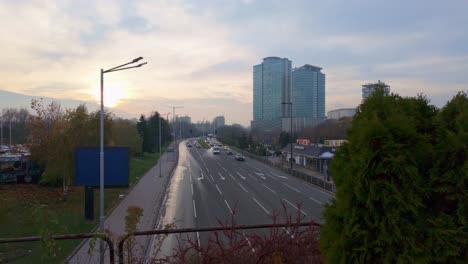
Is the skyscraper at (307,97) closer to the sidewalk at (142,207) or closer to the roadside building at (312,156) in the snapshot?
the roadside building at (312,156)

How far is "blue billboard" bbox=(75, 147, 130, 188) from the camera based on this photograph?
64.3 ft

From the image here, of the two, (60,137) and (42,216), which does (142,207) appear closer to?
(60,137)

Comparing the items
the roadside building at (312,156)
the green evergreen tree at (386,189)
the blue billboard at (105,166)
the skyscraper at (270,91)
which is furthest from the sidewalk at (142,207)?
the skyscraper at (270,91)

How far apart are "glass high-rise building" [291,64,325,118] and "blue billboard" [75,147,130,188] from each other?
269 feet

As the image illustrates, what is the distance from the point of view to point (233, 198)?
28.1m

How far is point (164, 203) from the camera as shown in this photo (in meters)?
25.9

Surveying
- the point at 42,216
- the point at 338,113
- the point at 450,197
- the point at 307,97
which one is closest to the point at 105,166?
the point at 42,216

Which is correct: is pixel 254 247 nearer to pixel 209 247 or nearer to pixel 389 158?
pixel 209 247

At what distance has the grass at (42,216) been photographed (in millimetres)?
4516

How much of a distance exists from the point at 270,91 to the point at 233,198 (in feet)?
277

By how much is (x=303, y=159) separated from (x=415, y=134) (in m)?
49.7

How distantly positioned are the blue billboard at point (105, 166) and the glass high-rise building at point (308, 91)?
81.9 meters

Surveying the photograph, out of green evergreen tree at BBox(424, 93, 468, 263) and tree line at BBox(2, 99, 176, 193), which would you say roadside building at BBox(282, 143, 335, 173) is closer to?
tree line at BBox(2, 99, 176, 193)

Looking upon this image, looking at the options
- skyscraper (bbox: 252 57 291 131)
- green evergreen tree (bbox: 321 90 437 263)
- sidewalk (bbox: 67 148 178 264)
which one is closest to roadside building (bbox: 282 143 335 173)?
sidewalk (bbox: 67 148 178 264)
